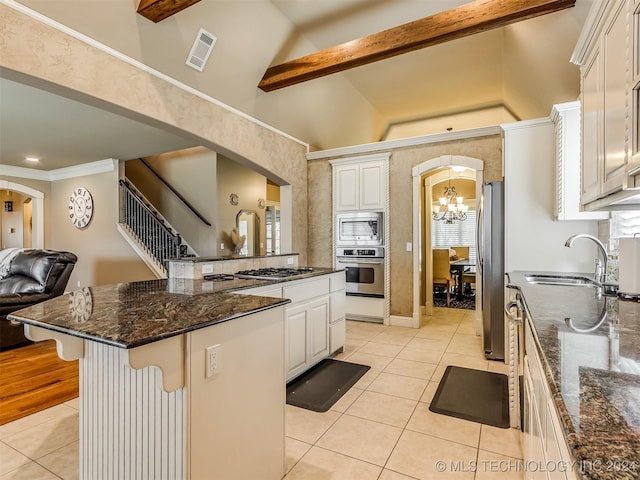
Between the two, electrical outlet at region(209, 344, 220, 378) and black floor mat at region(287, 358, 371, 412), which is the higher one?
electrical outlet at region(209, 344, 220, 378)

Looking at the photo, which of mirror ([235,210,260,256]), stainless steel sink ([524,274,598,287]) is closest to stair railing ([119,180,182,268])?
mirror ([235,210,260,256])

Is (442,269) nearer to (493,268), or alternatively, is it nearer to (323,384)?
(493,268)

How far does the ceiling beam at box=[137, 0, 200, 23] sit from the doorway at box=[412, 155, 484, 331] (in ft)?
11.0

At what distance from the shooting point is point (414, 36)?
337 cm

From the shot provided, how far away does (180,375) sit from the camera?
1.33 metres

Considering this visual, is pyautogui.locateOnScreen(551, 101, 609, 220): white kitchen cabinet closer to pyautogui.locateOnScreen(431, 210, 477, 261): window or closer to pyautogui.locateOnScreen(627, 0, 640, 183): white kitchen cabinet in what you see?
pyautogui.locateOnScreen(627, 0, 640, 183): white kitchen cabinet

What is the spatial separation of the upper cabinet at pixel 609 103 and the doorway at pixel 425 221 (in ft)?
7.60

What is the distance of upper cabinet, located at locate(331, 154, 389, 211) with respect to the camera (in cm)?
509

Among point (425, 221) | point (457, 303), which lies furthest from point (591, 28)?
point (457, 303)

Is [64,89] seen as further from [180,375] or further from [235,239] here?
[235,239]

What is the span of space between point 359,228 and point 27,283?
448 cm

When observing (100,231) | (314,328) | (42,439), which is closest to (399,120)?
(314,328)

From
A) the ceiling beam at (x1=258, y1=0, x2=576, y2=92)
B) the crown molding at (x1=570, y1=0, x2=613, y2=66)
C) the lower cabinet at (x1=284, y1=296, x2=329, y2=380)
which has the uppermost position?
the ceiling beam at (x1=258, y1=0, x2=576, y2=92)

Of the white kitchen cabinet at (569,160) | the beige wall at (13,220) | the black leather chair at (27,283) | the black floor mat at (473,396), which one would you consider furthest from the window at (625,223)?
the beige wall at (13,220)
